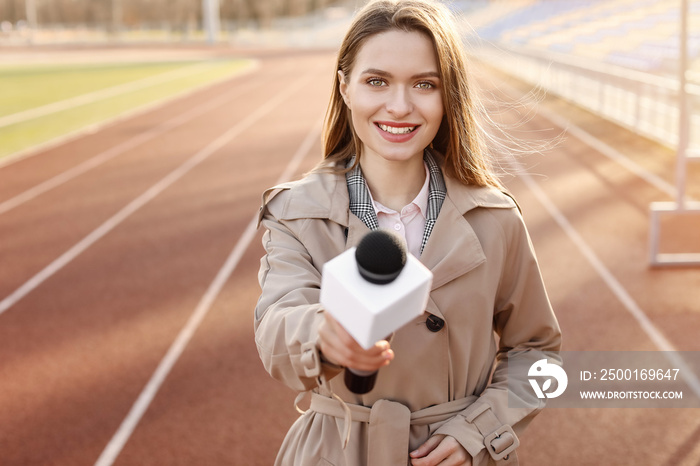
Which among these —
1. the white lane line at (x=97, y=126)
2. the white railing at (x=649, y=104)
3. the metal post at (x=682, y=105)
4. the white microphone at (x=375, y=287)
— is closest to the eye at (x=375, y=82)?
the white railing at (x=649, y=104)

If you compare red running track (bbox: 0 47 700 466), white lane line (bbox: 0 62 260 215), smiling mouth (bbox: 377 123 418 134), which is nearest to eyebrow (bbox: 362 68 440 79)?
smiling mouth (bbox: 377 123 418 134)

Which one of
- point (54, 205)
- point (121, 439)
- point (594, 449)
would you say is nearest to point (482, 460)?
point (594, 449)

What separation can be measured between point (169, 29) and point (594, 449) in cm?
7017

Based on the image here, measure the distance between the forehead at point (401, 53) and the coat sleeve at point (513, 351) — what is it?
1.37 feet

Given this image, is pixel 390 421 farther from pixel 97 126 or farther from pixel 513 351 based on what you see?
pixel 97 126

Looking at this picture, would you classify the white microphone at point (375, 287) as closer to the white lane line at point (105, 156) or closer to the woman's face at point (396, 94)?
the woman's face at point (396, 94)

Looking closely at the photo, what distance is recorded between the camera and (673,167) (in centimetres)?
1041

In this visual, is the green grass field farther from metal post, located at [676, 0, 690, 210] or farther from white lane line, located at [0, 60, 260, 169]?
metal post, located at [676, 0, 690, 210]

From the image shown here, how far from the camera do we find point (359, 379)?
50.5 inches

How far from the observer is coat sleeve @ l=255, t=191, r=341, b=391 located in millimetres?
1378

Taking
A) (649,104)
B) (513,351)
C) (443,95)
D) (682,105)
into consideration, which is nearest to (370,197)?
(443,95)

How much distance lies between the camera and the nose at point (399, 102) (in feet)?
5.58

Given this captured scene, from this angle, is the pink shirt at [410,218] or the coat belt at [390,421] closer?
the coat belt at [390,421]

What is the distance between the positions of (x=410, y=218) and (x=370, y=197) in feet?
0.41
